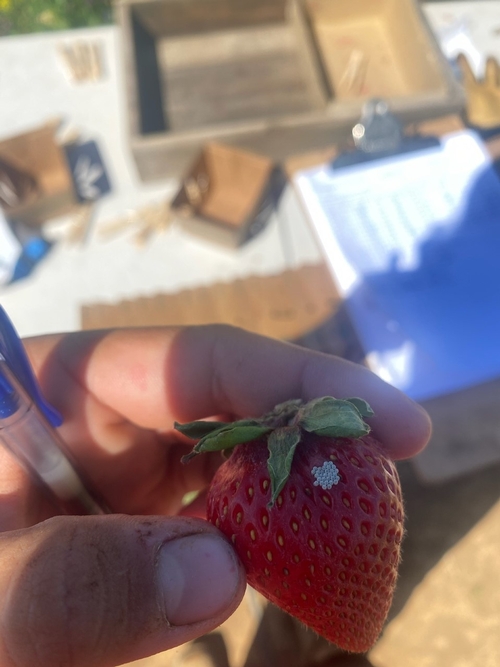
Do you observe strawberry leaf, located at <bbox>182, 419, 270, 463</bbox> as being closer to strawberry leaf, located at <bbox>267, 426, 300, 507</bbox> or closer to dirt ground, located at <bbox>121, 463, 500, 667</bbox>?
strawberry leaf, located at <bbox>267, 426, 300, 507</bbox>

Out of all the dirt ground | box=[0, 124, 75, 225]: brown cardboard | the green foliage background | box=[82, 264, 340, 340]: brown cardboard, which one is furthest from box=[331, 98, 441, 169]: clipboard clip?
the green foliage background

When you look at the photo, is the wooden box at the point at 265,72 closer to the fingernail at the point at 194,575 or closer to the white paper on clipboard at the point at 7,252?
the white paper on clipboard at the point at 7,252

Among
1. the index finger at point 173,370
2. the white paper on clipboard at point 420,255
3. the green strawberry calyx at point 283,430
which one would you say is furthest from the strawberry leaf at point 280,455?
the white paper on clipboard at point 420,255

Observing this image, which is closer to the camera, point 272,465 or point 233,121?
point 272,465

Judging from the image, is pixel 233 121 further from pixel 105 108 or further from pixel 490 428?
pixel 490 428

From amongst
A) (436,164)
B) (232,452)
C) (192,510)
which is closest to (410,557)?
(192,510)
